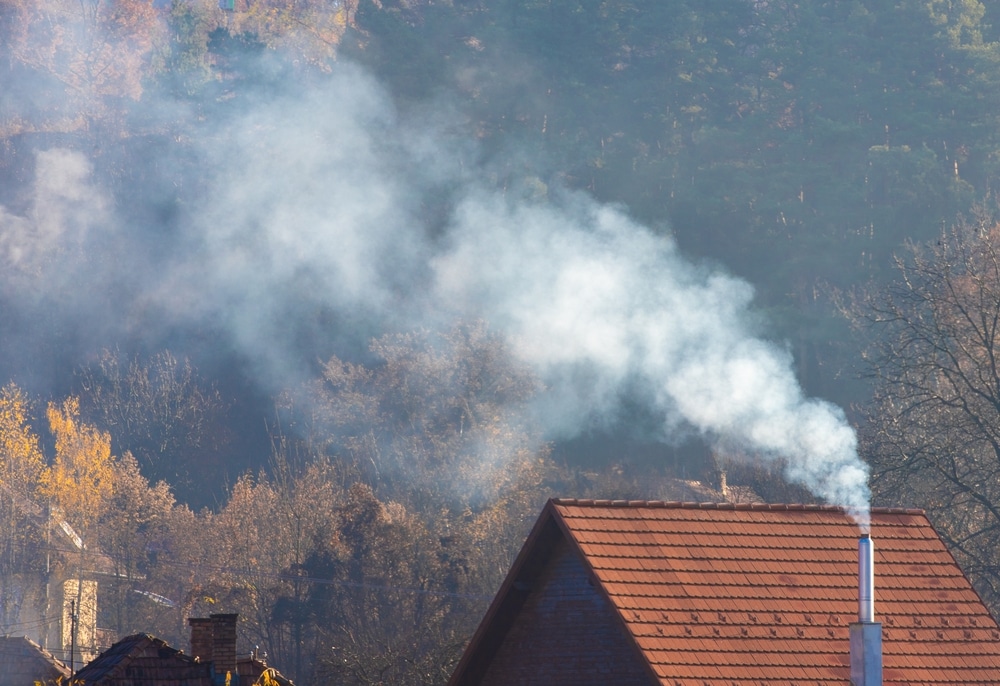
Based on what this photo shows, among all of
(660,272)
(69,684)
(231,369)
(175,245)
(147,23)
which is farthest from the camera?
(147,23)

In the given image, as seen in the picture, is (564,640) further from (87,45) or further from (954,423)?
(87,45)

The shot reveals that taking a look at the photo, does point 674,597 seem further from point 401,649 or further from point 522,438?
point 522,438

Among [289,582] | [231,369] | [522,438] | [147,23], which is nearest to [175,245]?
[231,369]

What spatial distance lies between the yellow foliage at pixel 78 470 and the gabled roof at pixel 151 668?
5795 centimetres

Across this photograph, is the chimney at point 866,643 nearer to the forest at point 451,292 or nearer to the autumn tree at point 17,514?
the forest at point 451,292

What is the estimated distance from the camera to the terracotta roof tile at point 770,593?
21.5 meters

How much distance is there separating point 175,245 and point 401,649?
232ft

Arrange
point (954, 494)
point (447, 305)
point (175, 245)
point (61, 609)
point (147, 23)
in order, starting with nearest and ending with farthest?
point (954, 494)
point (61, 609)
point (447, 305)
point (175, 245)
point (147, 23)

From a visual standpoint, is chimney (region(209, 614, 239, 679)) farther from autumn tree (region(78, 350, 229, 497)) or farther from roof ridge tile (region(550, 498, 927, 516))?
autumn tree (region(78, 350, 229, 497))

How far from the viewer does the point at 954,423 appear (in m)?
39.8

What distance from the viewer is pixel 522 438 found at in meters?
79.8

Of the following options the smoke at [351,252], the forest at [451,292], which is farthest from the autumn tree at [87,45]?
the smoke at [351,252]

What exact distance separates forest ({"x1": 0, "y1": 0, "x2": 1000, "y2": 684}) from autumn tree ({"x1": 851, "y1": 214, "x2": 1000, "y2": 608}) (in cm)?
13

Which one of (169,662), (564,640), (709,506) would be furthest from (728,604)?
(169,662)
